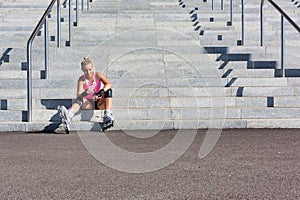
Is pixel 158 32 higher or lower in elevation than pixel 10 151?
higher

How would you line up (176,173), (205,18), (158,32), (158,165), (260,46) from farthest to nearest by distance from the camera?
(205,18) → (158,32) → (260,46) → (158,165) → (176,173)

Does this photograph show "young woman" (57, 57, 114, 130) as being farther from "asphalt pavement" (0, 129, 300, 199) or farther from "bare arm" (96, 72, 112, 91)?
"asphalt pavement" (0, 129, 300, 199)

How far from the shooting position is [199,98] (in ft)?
31.4

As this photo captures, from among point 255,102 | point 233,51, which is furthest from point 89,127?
point 233,51

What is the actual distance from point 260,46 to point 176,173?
6.78 m

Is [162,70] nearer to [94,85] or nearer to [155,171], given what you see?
[94,85]

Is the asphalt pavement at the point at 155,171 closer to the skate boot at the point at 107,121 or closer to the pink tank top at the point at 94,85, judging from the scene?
the skate boot at the point at 107,121

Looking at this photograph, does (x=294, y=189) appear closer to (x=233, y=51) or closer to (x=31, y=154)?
(x=31, y=154)

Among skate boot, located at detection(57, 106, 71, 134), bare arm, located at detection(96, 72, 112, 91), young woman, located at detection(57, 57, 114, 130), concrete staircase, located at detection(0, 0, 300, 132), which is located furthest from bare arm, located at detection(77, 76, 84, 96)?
skate boot, located at detection(57, 106, 71, 134)

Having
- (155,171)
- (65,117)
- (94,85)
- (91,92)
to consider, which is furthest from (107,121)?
(155,171)

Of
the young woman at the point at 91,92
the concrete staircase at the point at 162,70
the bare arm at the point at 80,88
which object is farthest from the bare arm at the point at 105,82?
the concrete staircase at the point at 162,70

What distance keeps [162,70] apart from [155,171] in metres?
5.10

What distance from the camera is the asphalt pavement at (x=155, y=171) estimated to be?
497cm

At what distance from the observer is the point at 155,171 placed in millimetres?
5871
